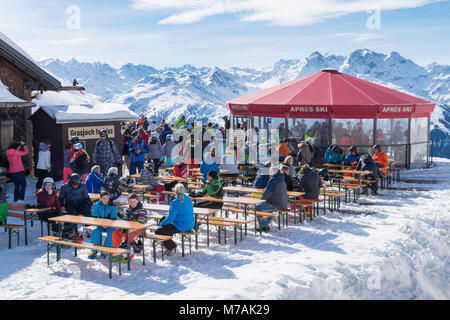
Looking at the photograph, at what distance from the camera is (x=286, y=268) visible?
27.3 feet

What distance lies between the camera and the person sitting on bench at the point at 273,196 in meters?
10.9

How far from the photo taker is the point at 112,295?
291 inches

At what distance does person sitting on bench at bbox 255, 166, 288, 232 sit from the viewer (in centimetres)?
1091

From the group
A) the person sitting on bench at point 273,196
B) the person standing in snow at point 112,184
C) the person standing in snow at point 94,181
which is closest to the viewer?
the person sitting on bench at point 273,196

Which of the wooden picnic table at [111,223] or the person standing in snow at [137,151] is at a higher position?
the person standing in snow at [137,151]

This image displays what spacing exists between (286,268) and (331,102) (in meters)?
12.1

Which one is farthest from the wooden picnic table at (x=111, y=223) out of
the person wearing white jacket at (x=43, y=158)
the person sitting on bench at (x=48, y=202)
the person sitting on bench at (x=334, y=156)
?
the person sitting on bench at (x=334, y=156)

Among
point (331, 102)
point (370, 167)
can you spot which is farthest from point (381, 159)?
point (331, 102)

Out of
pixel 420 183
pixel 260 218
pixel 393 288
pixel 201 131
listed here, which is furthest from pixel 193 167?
pixel 393 288

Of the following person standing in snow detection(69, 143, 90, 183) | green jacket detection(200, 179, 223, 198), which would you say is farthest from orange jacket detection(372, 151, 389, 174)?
person standing in snow detection(69, 143, 90, 183)

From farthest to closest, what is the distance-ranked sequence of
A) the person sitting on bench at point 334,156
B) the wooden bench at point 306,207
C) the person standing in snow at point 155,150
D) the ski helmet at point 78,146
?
the person standing in snow at point 155,150 → the person sitting on bench at point 334,156 → the ski helmet at point 78,146 → the wooden bench at point 306,207

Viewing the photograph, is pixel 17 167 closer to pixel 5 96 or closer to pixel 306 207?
pixel 5 96

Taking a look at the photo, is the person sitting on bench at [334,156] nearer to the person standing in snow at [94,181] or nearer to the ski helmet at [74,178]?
the person standing in snow at [94,181]

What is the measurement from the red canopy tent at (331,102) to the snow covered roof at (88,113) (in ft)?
19.3
